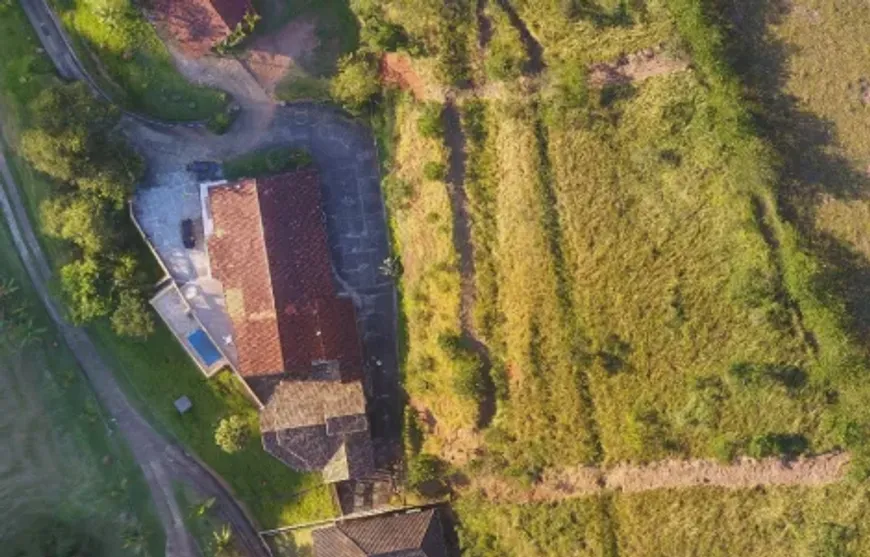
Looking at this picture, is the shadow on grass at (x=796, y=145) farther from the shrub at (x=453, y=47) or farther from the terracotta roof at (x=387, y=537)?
the terracotta roof at (x=387, y=537)

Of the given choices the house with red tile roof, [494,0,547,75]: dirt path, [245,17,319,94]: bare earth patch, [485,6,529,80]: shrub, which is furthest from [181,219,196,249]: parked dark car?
[494,0,547,75]: dirt path

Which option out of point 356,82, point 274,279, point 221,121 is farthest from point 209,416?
point 356,82

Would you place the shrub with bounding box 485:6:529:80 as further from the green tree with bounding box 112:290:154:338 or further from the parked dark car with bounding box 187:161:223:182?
the green tree with bounding box 112:290:154:338

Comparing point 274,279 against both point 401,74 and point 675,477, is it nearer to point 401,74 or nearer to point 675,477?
point 401,74

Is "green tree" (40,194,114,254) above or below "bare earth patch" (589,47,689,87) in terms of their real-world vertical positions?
below

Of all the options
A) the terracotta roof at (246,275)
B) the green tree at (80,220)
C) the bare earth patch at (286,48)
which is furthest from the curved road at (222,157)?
the terracotta roof at (246,275)

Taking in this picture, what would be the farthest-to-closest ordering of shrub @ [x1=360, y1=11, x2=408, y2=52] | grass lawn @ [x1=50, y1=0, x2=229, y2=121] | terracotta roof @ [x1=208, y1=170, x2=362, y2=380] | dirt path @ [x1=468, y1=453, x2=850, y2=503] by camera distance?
1. grass lawn @ [x1=50, y1=0, x2=229, y2=121]
2. terracotta roof @ [x1=208, y1=170, x2=362, y2=380]
3. shrub @ [x1=360, y1=11, x2=408, y2=52]
4. dirt path @ [x1=468, y1=453, x2=850, y2=503]

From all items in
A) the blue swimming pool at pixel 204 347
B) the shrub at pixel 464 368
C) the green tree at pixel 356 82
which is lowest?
the shrub at pixel 464 368
